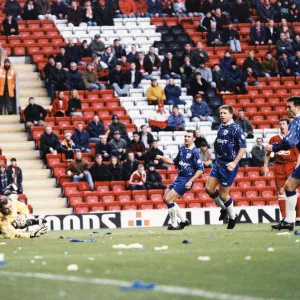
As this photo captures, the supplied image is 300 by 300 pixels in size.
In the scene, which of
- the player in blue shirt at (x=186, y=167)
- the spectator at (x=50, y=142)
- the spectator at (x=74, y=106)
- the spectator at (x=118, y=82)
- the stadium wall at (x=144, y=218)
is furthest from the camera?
the spectator at (x=118, y=82)

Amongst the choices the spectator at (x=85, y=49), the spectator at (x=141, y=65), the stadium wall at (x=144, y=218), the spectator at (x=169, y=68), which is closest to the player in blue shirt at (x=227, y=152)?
the stadium wall at (x=144, y=218)

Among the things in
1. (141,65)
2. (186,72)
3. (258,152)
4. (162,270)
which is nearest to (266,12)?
(186,72)

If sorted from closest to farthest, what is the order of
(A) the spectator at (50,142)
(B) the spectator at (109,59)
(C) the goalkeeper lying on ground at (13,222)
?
1. (C) the goalkeeper lying on ground at (13,222)
2. (A) the spectator at (50,142)
3. (B) the spectator at (109,59)

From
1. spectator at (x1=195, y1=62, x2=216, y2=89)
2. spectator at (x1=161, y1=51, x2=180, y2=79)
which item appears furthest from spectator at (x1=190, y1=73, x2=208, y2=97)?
spectator at (x1=161, y1=51, x2=180, y2=79)

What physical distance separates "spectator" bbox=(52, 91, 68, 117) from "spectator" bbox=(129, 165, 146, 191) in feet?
12.7

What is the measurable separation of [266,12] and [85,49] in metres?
7.62

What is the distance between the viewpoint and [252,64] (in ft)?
107

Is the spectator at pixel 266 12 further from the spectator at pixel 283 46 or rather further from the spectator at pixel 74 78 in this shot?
the spectator at pixel 74 78

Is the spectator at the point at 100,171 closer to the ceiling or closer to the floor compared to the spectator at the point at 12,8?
closer to the floor

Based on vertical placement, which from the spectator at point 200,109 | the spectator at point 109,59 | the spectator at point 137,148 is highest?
the spectator at point 109,59

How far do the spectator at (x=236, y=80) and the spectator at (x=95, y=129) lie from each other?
5741 millimetres

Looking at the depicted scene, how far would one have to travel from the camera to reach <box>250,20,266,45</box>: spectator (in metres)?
34.0

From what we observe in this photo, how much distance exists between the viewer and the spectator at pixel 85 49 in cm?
3142

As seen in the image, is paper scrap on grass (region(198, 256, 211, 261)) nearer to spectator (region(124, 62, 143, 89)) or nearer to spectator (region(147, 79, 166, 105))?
spectator (region(147, 79, 166, 105))
